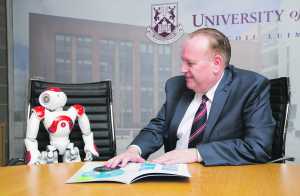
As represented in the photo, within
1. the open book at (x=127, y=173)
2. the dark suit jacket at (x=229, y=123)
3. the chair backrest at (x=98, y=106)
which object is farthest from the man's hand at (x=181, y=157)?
the chair backrest at (x=98, y=106)

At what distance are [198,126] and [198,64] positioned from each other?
0.30 m

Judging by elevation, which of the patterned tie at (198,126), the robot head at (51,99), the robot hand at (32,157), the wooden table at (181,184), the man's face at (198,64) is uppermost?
the man's face at (198,64)

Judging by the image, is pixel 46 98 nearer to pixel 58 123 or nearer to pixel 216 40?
pixel 58 123

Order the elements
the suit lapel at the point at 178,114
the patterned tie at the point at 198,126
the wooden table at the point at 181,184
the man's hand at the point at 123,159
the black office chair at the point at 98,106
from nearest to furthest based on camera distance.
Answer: the wooden table at the point at 181,184 < the man's hand at the point at 123,159 < the patterned tie at the point at 198,126 < the suit lapel at the point at 178,114 < the black office chair at the point at 98,106

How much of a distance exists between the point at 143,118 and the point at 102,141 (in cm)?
76

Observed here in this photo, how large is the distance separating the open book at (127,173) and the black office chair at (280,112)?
0.88m

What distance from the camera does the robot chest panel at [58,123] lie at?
2.09 meters

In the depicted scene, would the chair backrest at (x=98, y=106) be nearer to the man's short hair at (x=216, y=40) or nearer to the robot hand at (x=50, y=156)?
the robot hand at (x=50, y=156)

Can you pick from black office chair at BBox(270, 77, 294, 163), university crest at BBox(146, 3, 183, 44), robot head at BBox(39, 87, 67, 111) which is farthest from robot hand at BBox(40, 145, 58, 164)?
university crest at BBox(146, 3, 183, 44)

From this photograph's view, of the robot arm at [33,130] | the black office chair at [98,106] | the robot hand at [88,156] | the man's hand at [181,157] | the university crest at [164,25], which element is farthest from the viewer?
the university crest at [164,25]

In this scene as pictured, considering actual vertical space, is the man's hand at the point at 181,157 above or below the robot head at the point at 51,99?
below

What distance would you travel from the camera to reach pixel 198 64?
1.92 m

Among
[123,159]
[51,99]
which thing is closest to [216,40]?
[123,159]

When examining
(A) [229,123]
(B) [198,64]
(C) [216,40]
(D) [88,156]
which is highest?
(C) [216,40]
